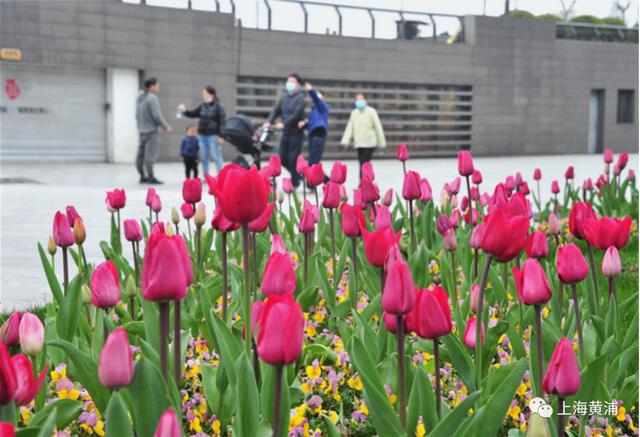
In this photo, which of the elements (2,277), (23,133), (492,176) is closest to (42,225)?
(2,277)

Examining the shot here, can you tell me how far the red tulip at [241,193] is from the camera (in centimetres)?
180

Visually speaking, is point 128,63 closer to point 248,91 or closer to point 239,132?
point 248,91

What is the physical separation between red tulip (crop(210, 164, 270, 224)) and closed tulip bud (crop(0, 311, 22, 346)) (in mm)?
576

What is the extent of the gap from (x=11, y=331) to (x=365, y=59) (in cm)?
2558

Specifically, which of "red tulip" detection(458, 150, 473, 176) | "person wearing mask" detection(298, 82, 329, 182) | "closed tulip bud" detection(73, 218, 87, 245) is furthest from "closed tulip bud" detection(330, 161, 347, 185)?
"person wearing mask" detection(298, 82, 329, 182)

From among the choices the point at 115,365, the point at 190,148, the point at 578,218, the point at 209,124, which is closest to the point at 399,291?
the point at 115,365

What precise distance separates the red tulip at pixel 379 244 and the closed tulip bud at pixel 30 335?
2.77 ft

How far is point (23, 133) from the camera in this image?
22.2m

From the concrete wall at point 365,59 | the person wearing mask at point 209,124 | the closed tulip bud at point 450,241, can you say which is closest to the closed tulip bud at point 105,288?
the closed tulip bud at point 450,241

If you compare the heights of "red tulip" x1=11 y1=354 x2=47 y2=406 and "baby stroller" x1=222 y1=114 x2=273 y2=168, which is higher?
"baby stroller" x1=222 y1=114 x2=273 y2=168

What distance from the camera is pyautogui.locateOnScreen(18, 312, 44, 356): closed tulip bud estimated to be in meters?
1.89

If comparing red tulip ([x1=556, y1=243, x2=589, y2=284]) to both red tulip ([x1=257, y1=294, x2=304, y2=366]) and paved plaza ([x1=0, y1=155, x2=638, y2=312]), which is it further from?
paved plaza ([x1=0, y1=155, x2=638, y2=312])

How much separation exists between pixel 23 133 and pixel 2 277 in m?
18.0

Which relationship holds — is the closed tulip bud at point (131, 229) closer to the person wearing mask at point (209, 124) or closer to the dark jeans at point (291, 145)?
the dark jeans at point (291, 145)
